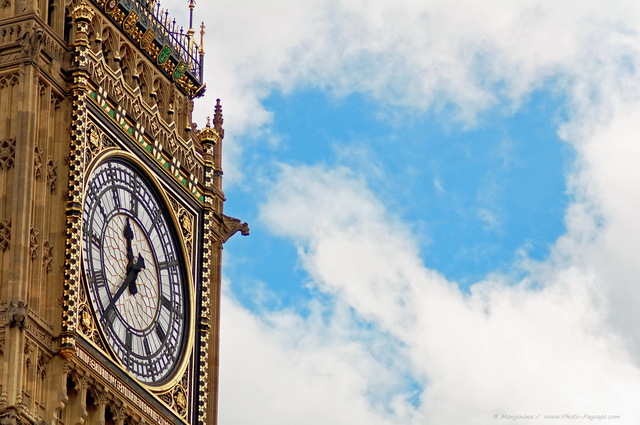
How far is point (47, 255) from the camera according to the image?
56.1 meters

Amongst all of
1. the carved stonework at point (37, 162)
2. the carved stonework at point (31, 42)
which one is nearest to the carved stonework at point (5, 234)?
the carved stonework at point (37, 162)

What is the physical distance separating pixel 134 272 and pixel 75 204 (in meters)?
2.91

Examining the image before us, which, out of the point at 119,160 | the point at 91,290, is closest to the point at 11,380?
the point at 91,290

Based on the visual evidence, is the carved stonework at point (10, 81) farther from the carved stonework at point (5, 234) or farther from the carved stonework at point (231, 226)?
the carved stonework at point (231, 226)

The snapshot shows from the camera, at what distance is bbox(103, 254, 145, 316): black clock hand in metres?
57.8

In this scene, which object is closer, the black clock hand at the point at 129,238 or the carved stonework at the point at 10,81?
the carved stonework at the point at 10,81

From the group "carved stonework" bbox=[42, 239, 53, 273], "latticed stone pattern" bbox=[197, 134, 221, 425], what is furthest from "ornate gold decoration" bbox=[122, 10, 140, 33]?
"carved stonework" bbox=[42, 239, 53, 273]

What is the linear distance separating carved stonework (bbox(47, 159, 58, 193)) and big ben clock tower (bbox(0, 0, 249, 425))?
46 millimetres

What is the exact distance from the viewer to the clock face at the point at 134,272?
57.7 m

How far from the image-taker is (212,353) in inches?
2454

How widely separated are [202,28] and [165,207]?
20.8 ft

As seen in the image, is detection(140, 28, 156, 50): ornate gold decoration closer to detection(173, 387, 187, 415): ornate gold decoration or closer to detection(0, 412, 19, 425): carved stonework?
detection(173, 387, 187, 415): ornate gold decoration

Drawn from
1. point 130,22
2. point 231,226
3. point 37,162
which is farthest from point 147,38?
point 37,162

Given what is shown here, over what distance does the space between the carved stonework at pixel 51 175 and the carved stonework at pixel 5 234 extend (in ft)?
5.35
